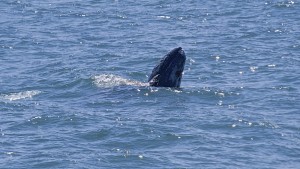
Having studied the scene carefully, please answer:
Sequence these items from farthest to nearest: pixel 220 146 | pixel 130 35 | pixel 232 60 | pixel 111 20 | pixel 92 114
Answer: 1. pixel 111 20
2. pixel 130 35
3. pixel 232 60
4. pixel 92 114
5. pixel 220 146

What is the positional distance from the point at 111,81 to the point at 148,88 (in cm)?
233

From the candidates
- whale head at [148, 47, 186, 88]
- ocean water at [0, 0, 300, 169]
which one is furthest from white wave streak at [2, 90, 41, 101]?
whale head at [148, 47, 186, 88]

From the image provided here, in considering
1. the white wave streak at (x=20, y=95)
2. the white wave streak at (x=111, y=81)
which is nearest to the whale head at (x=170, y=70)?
the white wave streak at (x=111, y=81)

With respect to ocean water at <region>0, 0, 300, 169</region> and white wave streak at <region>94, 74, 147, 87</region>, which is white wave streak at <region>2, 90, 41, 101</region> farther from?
white wave streak at <region>94, 74, 147, 87</region>

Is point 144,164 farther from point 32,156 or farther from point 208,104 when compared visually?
point 208,104

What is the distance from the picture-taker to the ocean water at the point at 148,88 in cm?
2325

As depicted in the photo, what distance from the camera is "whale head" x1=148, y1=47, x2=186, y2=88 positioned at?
29453 millimetres

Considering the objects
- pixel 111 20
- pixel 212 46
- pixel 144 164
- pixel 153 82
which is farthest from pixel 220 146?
pixel 111 20

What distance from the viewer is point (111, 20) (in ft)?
157

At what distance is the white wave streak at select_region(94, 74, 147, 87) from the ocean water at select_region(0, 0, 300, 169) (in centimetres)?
5

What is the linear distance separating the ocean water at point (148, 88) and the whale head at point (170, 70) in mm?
350

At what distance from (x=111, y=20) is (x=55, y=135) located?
23.4 m

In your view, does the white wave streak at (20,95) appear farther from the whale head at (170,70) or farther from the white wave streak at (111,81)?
the whale head at (170,70)

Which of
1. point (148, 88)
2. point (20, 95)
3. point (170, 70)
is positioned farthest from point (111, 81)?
point (20, 95)
